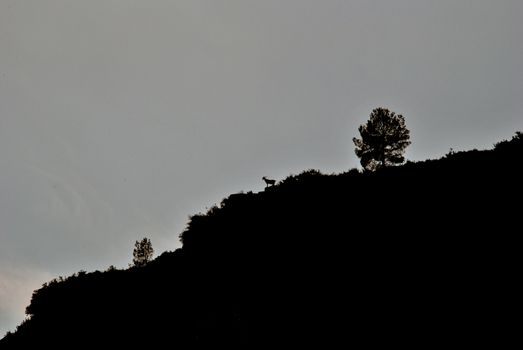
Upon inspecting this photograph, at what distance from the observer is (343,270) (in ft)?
65.4

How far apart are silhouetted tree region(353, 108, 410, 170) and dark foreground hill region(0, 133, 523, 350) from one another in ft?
74.0

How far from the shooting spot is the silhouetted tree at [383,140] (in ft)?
156

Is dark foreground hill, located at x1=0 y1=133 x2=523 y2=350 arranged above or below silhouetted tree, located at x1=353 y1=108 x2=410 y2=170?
below

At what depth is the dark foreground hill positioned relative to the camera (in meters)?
15.8

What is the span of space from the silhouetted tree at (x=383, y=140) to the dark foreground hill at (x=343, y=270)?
22550 mm

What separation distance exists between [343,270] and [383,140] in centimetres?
3143

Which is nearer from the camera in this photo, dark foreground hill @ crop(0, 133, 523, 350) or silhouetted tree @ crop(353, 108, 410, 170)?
dark foreground hill @ crop(0, 133, 523, 350)

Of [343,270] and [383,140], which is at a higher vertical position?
[383,140]

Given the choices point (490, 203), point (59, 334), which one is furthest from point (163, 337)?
point (490, 203)

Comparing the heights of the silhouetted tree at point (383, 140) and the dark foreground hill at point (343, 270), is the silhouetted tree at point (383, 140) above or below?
above

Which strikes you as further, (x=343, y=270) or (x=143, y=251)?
(x=143, y=251)

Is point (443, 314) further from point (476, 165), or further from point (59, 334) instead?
point (59, 334)

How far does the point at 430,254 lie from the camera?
1789cm

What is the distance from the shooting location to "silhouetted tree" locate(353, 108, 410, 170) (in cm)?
4762
